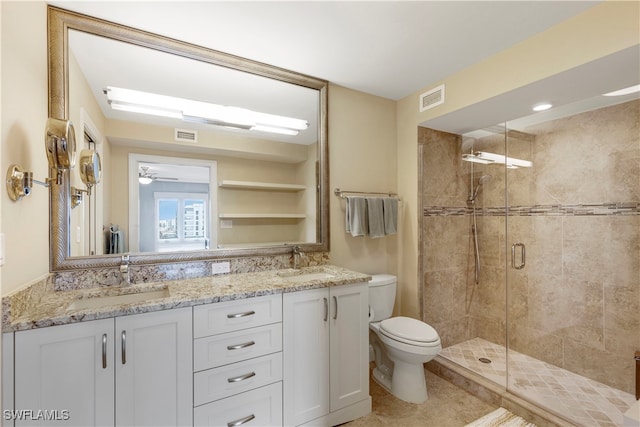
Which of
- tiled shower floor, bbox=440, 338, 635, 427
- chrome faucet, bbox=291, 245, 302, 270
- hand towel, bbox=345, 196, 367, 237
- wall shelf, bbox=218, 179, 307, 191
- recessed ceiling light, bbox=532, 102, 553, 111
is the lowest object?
tiled shower floor, bbox=440, 338, 635, 427

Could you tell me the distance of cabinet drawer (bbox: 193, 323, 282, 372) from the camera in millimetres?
1366

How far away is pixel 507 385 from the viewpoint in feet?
6.72

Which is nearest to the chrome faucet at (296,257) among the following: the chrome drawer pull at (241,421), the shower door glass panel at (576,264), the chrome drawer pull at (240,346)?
the chrome drawer pull at (240,346)

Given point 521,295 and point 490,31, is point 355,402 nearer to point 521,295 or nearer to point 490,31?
point 521,295

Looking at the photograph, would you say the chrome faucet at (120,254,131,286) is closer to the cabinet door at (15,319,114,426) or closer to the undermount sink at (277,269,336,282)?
the cabinet door at (15,319,114,426)

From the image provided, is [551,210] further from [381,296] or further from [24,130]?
[24,130]

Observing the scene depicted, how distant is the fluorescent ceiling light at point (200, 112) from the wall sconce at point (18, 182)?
69 cm

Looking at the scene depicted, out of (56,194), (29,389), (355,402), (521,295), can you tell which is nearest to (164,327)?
(29,389)

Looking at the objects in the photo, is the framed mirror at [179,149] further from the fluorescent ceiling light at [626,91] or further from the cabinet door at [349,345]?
the fluorescent ceiling light at [626,91]

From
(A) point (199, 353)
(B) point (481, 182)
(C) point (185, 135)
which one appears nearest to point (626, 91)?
(B) point (481, 182)

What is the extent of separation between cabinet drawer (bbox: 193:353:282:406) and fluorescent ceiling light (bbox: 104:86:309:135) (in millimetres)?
1522

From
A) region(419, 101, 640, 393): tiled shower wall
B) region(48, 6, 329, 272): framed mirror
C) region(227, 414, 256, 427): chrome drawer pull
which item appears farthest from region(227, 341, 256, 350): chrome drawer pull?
region(419, 101, 640, 393): tiled shower wall

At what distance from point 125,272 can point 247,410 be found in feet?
3.37

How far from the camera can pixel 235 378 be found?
145cm
